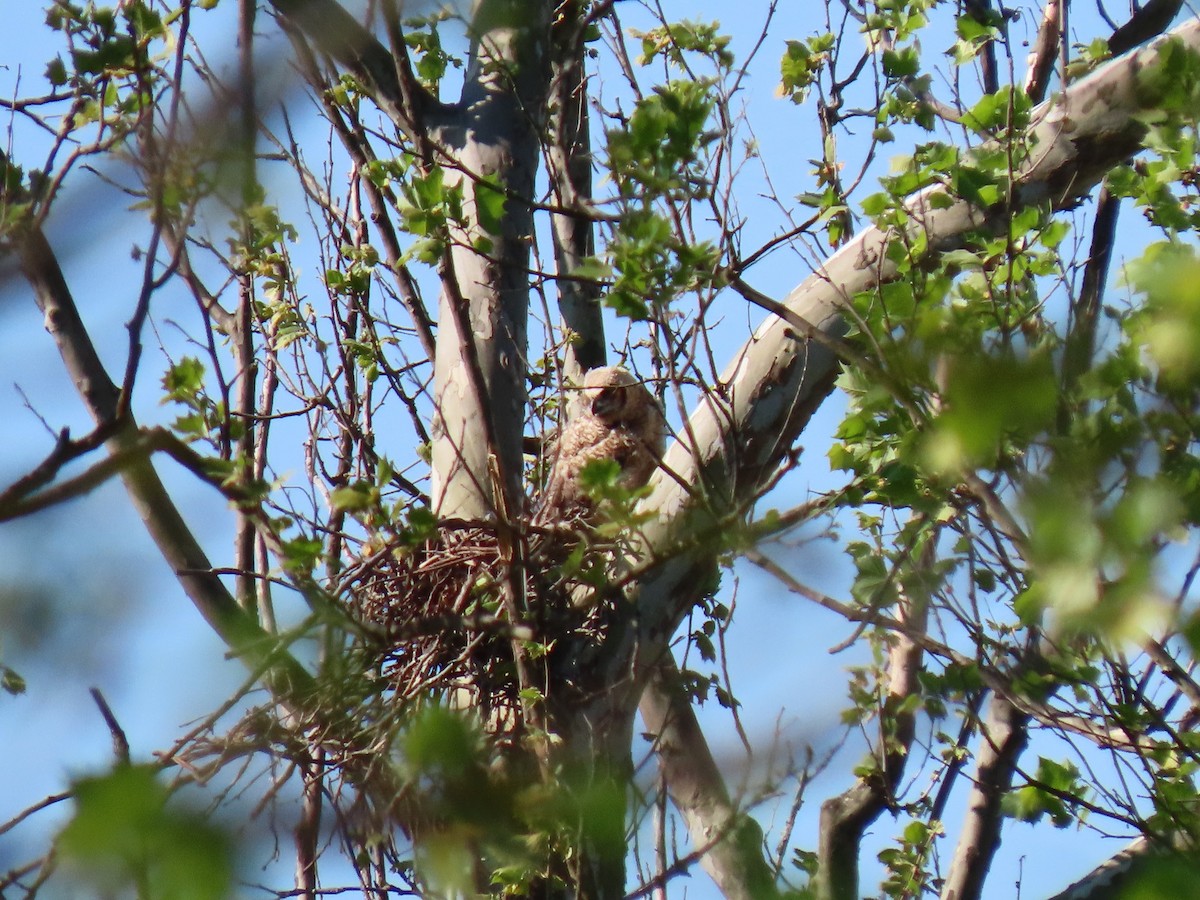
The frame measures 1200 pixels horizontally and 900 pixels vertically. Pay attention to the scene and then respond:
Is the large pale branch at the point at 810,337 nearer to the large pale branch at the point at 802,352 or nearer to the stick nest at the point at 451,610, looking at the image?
the large pale branch at the point at 802,352

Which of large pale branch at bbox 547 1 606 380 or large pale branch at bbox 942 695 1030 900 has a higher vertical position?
large pale branch at bbox 547 1 606 380

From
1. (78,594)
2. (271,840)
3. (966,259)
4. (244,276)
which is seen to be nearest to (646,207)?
(966,259)

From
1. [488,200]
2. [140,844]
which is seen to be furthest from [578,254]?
[140,844]

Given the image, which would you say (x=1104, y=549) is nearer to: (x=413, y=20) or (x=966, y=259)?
(x=966, y=259)

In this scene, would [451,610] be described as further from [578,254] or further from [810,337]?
[578,254]

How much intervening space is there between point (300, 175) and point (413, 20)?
677mm

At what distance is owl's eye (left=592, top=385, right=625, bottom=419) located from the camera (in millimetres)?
4805

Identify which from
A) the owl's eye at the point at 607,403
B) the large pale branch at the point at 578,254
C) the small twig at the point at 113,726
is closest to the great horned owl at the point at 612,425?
the owl's eye at the point at 607,403

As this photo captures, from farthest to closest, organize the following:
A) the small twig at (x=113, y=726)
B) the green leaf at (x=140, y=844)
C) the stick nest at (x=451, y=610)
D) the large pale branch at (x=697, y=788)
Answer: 1. the large pale branch at (x=697, y=788)
2. the stick nest at (x=451, y=610)
3. the small twig at (x=113, y=726)
4. the green leaf at (x=140, y=844)

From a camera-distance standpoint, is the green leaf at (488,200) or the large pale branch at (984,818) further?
the large pale branch at (984,818)

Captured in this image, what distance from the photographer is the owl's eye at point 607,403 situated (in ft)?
15.8

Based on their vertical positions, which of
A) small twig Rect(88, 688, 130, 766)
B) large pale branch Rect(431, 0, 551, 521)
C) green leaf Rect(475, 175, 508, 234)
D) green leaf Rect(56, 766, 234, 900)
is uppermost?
large pale branch Rect(431, 0, 551, 521)

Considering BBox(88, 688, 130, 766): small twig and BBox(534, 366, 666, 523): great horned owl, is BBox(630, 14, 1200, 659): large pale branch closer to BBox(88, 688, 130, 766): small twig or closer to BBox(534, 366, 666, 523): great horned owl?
BBox(534, 366, 666, 523): great horned owl

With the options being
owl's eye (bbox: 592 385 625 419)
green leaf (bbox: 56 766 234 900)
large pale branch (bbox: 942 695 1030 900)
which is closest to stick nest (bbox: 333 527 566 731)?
owl's eye (bbox: 592 385 625 419)
